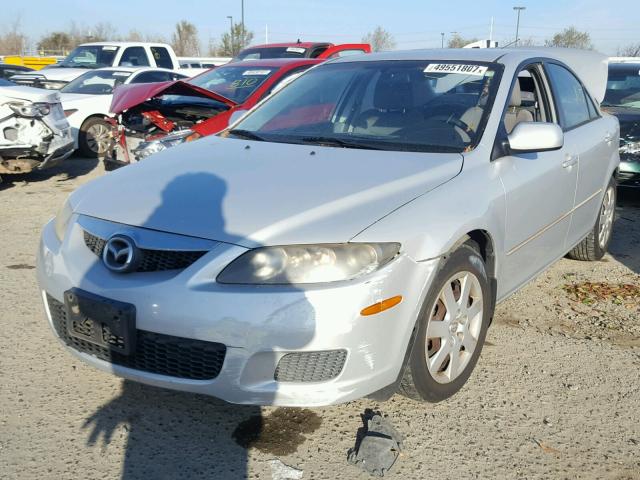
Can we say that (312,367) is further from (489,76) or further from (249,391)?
(489,76)

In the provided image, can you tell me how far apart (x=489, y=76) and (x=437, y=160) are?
2.87 ft

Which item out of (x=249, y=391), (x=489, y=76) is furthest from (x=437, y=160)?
(x=249, y=391)

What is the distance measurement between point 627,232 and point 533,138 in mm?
3518

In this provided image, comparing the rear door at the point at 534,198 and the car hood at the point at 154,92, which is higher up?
the car hood at the point at 154,92

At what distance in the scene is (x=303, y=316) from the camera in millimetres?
2340

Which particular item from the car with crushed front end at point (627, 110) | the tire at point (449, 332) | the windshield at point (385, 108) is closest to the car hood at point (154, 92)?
the windshield at point (385, 108)

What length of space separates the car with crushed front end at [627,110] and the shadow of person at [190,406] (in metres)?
5.05

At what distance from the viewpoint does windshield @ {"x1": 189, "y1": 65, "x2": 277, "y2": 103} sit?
695cm

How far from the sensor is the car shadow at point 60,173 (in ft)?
28.1

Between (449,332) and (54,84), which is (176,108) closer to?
(449,332)

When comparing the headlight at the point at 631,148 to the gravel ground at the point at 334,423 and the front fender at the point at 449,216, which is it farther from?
A: the front fender at the point at 449,216

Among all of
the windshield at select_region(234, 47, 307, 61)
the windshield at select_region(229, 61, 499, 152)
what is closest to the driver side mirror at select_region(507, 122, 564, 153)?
the windshield at select_region(229, 61, 499, 152)

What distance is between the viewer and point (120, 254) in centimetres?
257

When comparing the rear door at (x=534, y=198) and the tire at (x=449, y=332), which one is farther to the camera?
the rear door at (x=534, y=198)
